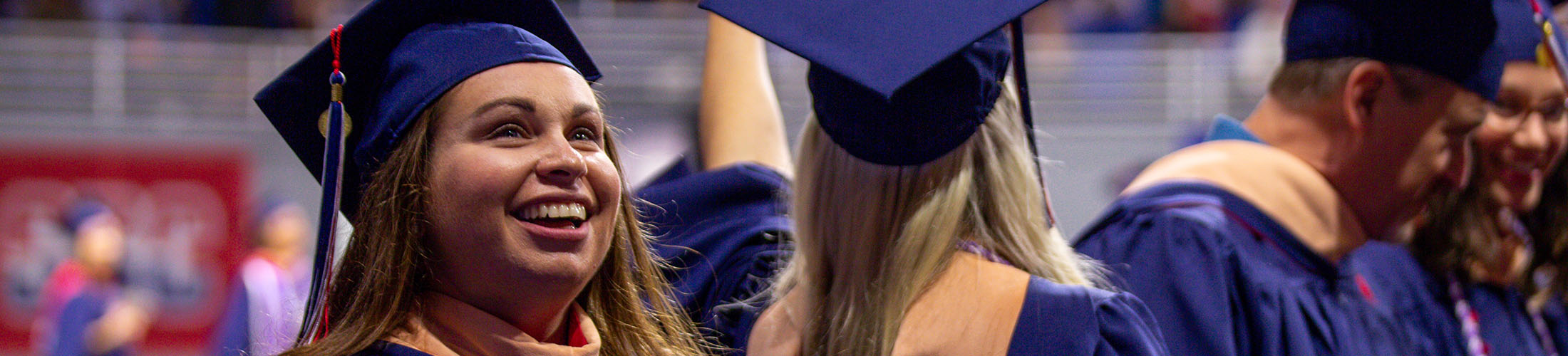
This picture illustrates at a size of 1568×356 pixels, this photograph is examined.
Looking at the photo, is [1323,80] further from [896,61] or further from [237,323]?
[237,323]

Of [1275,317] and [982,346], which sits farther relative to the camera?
[1275,317]

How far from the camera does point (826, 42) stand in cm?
183

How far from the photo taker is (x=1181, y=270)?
2.41 m

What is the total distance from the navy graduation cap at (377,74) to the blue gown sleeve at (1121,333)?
0.81m

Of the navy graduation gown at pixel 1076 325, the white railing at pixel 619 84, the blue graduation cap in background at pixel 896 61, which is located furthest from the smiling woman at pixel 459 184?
the white railing at pixel 619 84

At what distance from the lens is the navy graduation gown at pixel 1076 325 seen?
1.81 meters

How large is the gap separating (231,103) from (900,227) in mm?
8782

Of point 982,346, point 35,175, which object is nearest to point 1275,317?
point 982,346

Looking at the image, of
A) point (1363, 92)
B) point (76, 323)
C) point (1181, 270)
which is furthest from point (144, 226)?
point (1363, 92)

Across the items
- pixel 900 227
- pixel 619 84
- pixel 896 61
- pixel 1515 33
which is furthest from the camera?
pixel 619 84

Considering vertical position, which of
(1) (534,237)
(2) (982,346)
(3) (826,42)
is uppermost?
(3) (826,42)

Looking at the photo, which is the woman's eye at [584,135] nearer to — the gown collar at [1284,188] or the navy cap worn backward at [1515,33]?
the gown collar at [1284,188]

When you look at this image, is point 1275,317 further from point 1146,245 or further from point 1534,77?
point 1534,77

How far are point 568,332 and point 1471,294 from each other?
2.87 m
